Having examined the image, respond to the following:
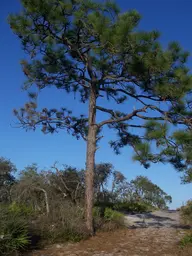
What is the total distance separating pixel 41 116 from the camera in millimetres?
9133

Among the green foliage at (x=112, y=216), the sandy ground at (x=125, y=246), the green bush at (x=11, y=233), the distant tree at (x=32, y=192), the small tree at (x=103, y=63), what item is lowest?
the sandy ground at (x=125, y=246)

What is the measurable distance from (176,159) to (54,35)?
14.4ft

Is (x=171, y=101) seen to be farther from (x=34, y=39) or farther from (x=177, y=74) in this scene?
(x=34, y=39)

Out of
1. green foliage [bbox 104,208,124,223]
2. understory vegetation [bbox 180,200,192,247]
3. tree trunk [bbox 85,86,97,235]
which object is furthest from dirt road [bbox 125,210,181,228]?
tree trunk [bbox 85,86,97,235]

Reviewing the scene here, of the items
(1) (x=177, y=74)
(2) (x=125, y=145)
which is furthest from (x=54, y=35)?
(2) (x=125, y=145)

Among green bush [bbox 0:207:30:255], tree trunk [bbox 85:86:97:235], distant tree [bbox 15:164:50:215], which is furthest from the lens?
distant tree [bbox 15:164:50:215]

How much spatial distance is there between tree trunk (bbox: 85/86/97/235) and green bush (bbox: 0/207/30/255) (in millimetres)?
2057

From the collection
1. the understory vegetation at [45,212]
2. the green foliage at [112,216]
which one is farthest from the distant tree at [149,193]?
the green foliage at [112,216]

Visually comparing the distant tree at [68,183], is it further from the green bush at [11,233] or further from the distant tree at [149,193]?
the distant tree at [149,193]

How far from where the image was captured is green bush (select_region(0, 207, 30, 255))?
5684mm

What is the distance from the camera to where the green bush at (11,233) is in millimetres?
5684

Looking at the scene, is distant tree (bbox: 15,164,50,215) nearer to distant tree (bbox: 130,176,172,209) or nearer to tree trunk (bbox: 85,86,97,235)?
tree trunk (bbox: 85,86,97,235)

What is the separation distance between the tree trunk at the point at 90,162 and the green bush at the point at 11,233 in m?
2.06

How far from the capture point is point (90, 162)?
8.47 meters
